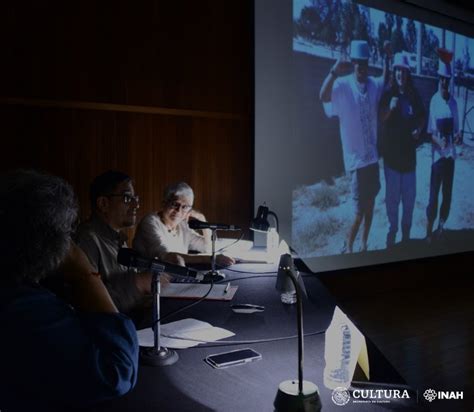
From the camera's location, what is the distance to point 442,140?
4.78 m

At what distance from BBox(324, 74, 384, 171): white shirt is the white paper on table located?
2.90 metres

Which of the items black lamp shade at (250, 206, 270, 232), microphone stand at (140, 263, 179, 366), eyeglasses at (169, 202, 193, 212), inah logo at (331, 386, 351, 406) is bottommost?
inah logo at (331, 386, 351, 406)

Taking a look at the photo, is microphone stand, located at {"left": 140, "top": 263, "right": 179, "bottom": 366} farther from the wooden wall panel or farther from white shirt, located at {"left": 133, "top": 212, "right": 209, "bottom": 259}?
the wooden wall panel

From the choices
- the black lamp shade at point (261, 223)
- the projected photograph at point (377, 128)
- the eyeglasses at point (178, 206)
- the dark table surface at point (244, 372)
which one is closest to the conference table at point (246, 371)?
the dark table surface at point (244, 372)

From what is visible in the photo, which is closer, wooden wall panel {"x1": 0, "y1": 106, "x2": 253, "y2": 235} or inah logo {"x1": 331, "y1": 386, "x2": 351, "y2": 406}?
inah logo {"x1": 331, "y1": 386, "x2": 351, "y2": 406}

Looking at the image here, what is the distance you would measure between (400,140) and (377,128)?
0.34 metres

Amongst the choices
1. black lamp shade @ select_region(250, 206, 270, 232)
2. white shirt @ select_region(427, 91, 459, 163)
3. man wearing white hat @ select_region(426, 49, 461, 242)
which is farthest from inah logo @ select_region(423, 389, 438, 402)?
white shirt @ select_region(427, 91, 459, 163)

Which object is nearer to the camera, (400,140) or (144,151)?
(144,151)

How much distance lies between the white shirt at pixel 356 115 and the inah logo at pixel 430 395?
215 cm

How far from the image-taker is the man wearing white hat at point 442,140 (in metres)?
4.70

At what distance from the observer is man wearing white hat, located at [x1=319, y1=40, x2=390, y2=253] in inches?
157

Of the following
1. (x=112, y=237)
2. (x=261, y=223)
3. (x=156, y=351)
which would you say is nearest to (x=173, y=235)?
(x=261, y=223)

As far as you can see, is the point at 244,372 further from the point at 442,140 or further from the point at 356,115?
the point at 442,140

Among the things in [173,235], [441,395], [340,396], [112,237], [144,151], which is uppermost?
[144,151]
